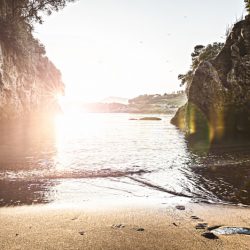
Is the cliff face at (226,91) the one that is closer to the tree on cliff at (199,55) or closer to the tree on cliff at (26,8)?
the tree on cliff at (199,55)

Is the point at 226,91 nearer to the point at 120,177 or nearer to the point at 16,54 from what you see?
the point at 120,177

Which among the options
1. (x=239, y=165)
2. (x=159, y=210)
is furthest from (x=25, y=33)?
(x=159, y=210)

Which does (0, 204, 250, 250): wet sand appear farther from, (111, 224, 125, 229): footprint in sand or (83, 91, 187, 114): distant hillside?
(83, 91, 187, 114): distant hillside

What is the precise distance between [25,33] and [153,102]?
122007 millimetres

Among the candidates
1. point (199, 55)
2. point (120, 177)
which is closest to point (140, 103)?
point (199, 55)

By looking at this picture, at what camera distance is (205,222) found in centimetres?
452

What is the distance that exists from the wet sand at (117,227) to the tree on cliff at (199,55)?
87.6 ft

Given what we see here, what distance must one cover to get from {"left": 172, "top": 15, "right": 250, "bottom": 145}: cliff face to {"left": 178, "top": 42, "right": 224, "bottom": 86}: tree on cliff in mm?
6860

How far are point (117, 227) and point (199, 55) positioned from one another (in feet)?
113

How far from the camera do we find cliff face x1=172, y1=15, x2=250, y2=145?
770 inches

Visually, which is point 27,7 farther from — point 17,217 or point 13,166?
point 17,217

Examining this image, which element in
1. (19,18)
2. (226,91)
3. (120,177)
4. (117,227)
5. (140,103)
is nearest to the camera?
(117,227)

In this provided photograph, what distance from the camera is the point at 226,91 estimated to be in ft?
68.5

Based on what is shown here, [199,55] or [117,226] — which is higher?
[199,55]
